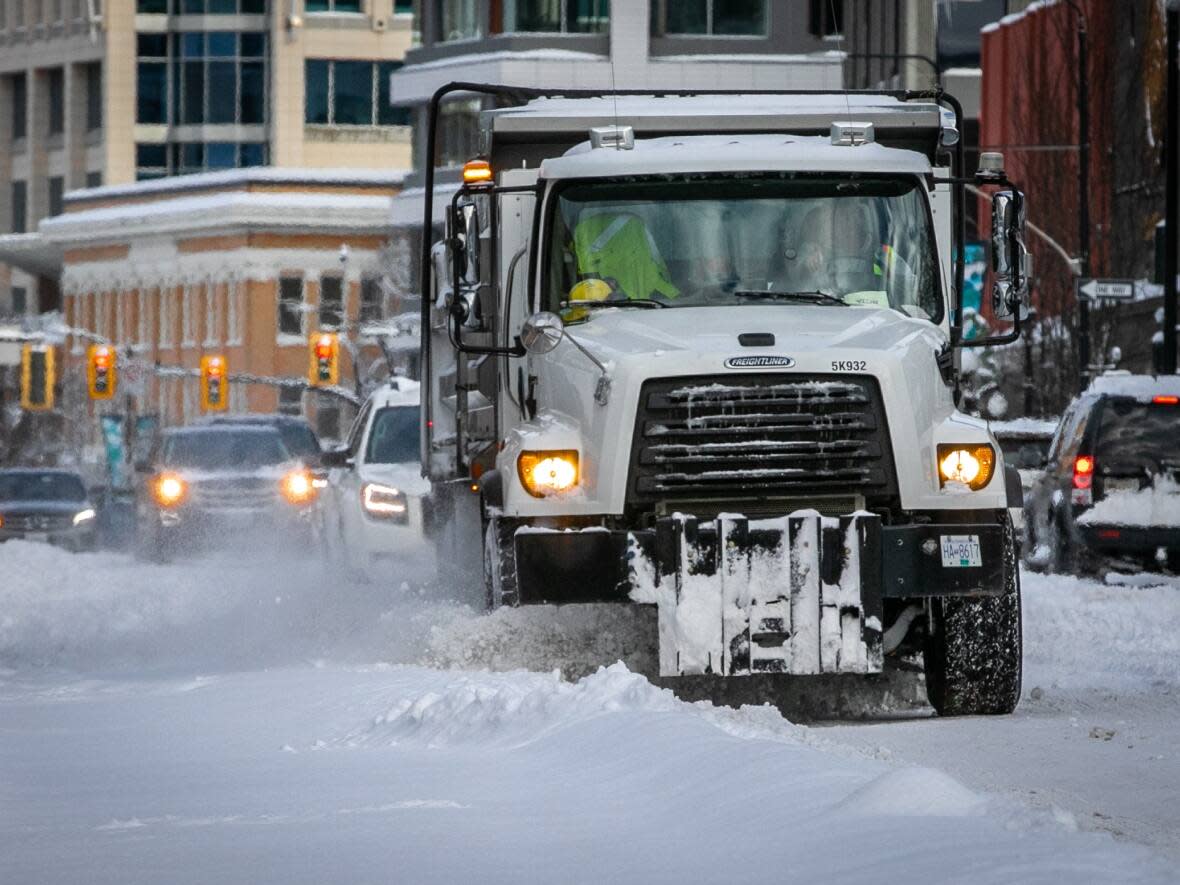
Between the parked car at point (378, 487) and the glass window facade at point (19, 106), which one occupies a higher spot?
the glass window facade at point (19, 106)

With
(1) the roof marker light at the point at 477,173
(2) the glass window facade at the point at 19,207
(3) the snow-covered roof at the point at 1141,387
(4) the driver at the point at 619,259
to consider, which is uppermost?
(2) the glass window facade at the point at 19,207

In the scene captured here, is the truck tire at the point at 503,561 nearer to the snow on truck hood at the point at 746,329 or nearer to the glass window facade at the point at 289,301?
the snow on truck hood at the point at 746,329

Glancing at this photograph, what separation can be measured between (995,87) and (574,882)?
2214 inches

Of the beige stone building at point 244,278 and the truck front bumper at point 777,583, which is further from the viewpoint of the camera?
the beige stone building at point 244,278

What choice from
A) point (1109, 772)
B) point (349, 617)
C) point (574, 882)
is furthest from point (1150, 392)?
point (574, 882)

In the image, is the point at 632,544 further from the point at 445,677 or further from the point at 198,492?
the point at 198,492

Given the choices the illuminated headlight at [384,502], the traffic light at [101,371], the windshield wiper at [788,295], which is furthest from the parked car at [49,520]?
the traffic light at [101,371]

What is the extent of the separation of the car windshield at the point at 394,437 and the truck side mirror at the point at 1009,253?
1134 centimetres

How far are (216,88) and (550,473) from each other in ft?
391

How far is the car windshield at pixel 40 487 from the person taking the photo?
1656 inches

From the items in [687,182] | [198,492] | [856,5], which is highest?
[856,5]

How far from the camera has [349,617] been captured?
1827cm

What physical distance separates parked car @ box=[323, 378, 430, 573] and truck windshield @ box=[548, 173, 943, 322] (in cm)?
935

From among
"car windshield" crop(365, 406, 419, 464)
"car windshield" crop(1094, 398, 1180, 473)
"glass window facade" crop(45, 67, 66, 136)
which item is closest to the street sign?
"car windshield" crop(1094, 398, 1180, 473)
